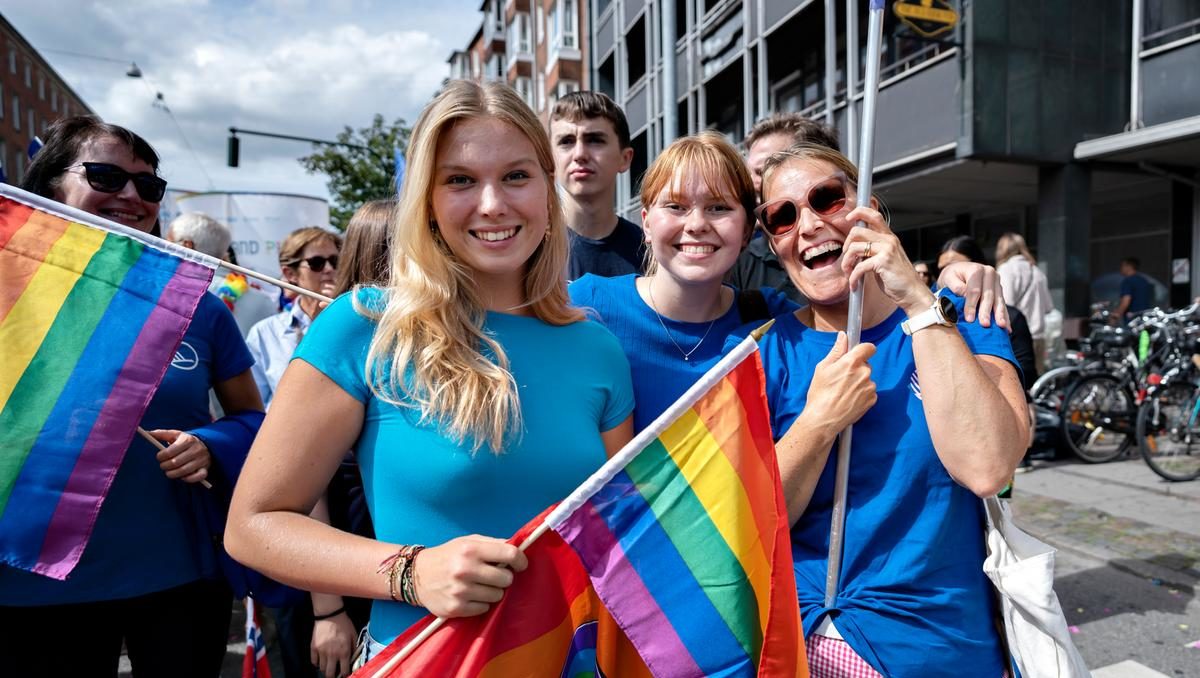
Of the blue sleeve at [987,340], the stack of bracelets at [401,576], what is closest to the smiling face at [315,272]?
the stack of bracelets at [401,576]

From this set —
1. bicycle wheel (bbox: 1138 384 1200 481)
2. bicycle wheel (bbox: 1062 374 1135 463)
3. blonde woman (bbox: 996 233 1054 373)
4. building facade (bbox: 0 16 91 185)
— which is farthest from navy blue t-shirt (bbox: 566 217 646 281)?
building facade (bbox: 0 16 91 185)

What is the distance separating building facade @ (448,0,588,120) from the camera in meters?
25.1

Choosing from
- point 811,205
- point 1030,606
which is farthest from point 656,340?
point 1030,606

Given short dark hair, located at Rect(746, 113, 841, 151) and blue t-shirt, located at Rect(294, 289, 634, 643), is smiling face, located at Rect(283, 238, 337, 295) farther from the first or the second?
blue t-shirt, located at Rect(294, 289, 634, 643)

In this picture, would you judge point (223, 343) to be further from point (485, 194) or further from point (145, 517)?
point (485, 194)

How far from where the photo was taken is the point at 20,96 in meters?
54.5

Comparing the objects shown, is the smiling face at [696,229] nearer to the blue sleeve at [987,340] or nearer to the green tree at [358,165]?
the blue sleeve at [987,340]

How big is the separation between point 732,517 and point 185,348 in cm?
164

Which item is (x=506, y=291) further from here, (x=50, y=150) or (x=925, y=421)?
(x=50, y=150)

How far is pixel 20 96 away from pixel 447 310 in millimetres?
69910

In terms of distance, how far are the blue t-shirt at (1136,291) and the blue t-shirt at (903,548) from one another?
1096 cm

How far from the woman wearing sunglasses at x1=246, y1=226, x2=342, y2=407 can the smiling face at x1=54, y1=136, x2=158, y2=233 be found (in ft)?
6.10

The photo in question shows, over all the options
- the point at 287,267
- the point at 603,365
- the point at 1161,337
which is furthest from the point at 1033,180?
the point at 603,365

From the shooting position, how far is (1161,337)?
24.4 ft
